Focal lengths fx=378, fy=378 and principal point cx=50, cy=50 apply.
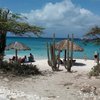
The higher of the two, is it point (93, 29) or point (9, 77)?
point (93, 29)

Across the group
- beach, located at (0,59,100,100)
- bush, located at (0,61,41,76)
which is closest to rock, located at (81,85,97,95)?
beach, located at (0,59,100,100)

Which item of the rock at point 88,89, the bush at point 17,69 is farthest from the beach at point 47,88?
the bush at point 17,69

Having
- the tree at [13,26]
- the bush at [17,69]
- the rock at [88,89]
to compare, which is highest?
the tree at [13,26]

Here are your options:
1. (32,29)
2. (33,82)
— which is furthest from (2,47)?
(33,82)

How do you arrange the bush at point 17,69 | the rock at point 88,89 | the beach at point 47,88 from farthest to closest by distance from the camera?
the bush at point 17,69
the rock at point 88,89
the beach at point 47,88

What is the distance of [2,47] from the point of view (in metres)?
21.9

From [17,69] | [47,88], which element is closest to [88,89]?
[47,88]

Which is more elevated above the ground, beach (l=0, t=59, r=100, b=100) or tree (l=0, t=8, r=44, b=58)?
tree (l=0, t=8, r=44, b=58)

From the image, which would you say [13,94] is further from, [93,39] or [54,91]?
[93,39]

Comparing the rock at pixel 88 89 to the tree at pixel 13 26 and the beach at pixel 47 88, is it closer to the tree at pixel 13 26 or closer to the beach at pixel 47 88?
the beach at pixel 47 88

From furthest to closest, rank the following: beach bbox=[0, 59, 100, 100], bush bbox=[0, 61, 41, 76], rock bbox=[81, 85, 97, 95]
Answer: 1. bush bbox=[0, 61, 41, 76]
2. rock bbox=[81, 85, 97, 95]
3. beach bbox=[0, 59, 100, 100]

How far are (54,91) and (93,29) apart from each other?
17.7 ft

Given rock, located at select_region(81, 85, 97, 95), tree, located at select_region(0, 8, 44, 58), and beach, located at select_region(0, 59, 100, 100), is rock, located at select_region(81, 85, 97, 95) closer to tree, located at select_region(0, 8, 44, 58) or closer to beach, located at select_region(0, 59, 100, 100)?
beach, located at select_region(0, 59, 100, 100)

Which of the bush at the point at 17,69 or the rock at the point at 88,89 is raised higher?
the bush at the point at 17,69
